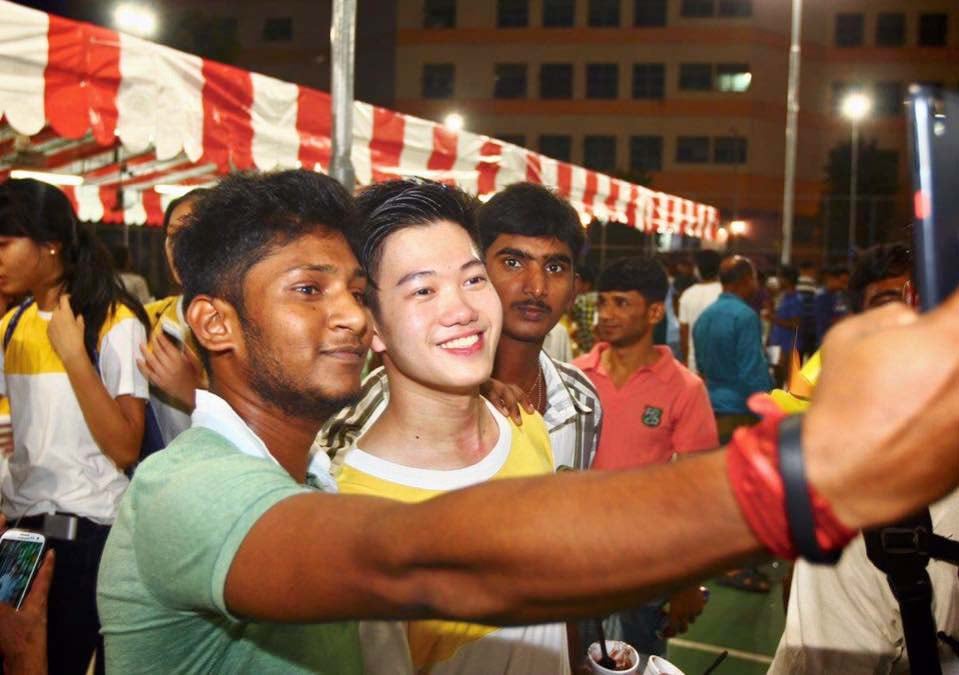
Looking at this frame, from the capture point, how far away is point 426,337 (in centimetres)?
216

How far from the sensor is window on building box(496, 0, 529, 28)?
156 ft

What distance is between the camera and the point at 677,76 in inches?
1810

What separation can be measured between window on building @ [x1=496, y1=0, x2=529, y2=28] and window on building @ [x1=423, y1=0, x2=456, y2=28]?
245 centimetres

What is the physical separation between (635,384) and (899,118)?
4843cm

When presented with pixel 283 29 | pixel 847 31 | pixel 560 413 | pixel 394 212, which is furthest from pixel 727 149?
pixel 394 212

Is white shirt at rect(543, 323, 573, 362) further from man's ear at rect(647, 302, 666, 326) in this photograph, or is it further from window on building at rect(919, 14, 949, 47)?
window on building at rect(919, 14, 949, 47)

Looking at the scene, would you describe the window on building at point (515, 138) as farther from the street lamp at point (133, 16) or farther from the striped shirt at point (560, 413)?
the striped shirt at point (560, 413)

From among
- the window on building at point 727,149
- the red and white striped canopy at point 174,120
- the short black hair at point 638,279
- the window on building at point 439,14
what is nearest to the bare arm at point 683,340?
the red and white striped canopy at point 174,120

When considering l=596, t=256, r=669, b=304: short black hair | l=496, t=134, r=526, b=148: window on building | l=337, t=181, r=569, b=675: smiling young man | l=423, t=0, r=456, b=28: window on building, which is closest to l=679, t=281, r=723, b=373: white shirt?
l=596, t=256, r=669, b=304: short black hair

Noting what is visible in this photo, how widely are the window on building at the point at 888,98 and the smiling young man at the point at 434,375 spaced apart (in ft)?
162

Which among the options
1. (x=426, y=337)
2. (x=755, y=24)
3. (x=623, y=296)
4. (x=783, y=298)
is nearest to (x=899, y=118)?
(x=755, y=24)

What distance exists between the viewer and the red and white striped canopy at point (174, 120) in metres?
3.84

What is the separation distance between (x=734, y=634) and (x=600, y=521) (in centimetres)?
505

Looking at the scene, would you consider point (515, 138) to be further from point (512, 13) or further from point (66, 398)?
point (66, 398)
